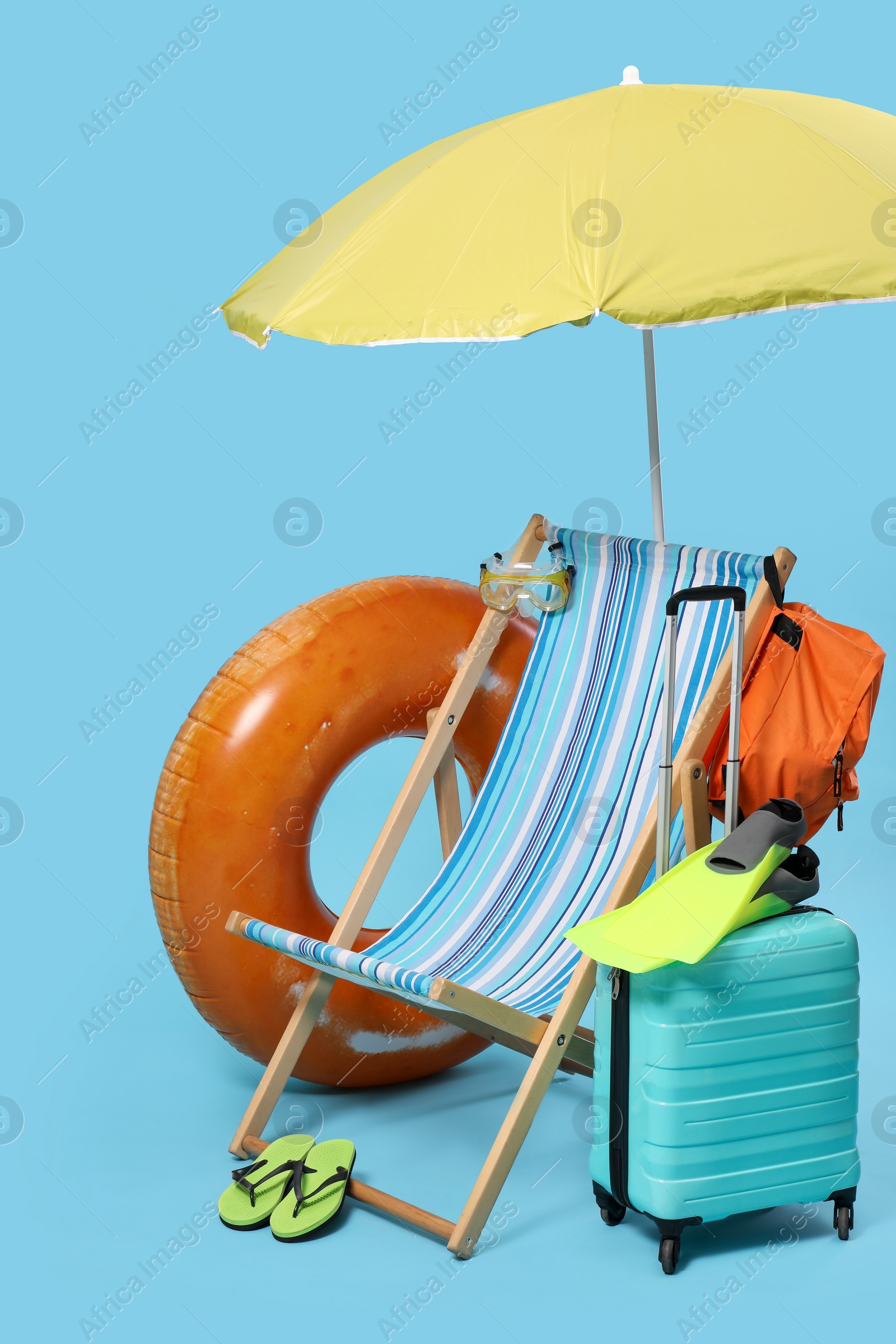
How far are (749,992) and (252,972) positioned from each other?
1266 mm

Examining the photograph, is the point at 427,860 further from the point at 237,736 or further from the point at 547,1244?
the point at 547,1244

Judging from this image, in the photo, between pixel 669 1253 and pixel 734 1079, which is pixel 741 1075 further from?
pixel 669 1253

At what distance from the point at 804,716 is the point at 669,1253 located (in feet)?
3.75

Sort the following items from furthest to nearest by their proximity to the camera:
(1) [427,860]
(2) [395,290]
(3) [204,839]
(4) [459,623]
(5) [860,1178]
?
(1) [427,860], (4) [459,623], (3) [204,839], (5) [860,1178], (2) [395,290]

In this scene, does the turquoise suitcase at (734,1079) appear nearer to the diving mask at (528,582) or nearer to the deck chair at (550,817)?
the deck chair at (550,817)

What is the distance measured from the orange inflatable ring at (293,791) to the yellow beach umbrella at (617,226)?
846 millimetres

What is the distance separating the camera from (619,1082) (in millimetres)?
3344

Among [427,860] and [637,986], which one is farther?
[427,860]

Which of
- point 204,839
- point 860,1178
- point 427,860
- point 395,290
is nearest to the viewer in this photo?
point 395,290

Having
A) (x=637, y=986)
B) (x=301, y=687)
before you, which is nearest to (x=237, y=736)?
(x=301, y=687)

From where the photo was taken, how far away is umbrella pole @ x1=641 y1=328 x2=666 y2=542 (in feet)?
12.8

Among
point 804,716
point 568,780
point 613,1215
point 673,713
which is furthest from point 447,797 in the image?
point 613,1215

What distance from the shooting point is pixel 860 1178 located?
12.0ft

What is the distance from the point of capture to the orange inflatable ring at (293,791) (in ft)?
12.9
